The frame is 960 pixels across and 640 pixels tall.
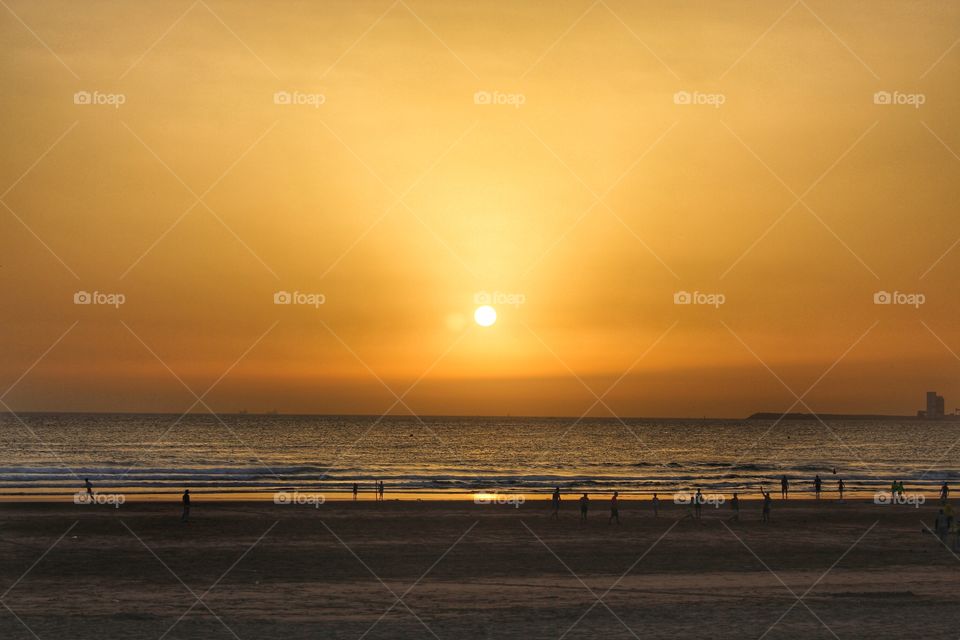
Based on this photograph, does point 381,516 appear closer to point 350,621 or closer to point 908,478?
point 350,621

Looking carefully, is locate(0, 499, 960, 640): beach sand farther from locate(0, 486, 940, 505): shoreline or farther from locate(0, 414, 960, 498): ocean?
locate(0, 414, 960, 498): ocean

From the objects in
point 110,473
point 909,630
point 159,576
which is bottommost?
point 909,630

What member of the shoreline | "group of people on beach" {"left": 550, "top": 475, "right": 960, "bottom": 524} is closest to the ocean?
the shoreline

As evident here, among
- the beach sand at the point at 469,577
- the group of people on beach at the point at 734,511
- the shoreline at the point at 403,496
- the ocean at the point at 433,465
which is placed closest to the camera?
the beach sand at the point at 469,577

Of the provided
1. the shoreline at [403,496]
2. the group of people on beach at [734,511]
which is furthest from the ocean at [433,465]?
the group of people on beach at [734,511]

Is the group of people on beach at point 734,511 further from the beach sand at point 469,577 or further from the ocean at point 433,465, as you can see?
the ocean at point 433,465

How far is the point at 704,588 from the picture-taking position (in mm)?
28438

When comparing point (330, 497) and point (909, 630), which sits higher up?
point (330, 497)

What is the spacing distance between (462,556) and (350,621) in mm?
10725

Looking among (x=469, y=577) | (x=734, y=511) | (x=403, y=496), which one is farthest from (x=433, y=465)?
(x=469, y=577)

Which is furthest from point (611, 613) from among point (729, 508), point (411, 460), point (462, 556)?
point (411, 460)

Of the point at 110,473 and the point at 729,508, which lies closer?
the point at 729,508

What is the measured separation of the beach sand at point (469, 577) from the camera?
2355 cm

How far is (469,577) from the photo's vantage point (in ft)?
99.1
